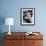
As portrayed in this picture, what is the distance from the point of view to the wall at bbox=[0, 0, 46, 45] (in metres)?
4.40

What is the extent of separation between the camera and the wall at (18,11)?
4398mm

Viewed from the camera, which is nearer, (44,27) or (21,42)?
A: (21,42)

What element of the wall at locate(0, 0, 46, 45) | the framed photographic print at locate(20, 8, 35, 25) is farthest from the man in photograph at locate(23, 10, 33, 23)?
the wall at locate(0, 0, 46, 45)

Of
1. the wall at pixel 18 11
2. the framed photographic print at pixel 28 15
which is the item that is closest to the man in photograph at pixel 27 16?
the framed photographic print at pixel 28 15

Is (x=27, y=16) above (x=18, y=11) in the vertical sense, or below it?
below

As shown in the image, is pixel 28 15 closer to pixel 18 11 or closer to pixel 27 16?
Result: pixel 27 16

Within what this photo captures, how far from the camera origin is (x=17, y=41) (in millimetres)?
3879

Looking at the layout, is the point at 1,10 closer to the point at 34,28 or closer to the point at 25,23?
the point at 25,23

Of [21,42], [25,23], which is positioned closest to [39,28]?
[25,23]

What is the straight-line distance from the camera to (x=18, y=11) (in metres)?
4.41

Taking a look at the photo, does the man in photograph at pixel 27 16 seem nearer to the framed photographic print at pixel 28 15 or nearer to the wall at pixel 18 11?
the framed photographic print at pixel 28 15

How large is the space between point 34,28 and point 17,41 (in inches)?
34.8

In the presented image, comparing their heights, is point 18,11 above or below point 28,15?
above

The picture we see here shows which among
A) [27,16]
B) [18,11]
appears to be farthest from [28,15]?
[18,11]
